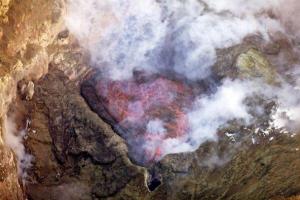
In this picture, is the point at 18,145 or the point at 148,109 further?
the point at 148,109

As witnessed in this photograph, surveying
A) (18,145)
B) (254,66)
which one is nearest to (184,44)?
(254,66)

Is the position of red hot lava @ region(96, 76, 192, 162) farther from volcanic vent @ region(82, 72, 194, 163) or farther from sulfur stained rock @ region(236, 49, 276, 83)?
sulfur stained rock @ region(236, 49, 276, 83)

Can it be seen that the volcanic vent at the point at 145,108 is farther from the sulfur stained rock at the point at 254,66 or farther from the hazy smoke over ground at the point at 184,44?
the sulfur stained rock at the point at 254,66

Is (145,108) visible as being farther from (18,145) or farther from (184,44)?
(18,145)

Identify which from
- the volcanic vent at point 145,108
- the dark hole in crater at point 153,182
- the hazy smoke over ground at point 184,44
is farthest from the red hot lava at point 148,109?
the dark hole in crater at point 153,182

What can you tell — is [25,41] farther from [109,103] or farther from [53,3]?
[109,103]

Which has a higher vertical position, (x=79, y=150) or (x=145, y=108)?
(x=145, y=108)

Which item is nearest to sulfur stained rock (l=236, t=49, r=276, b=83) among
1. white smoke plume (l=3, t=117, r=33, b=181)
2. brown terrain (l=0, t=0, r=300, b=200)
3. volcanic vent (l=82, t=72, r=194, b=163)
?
brown terrain (l=0, t=0, r=300, b=200)
